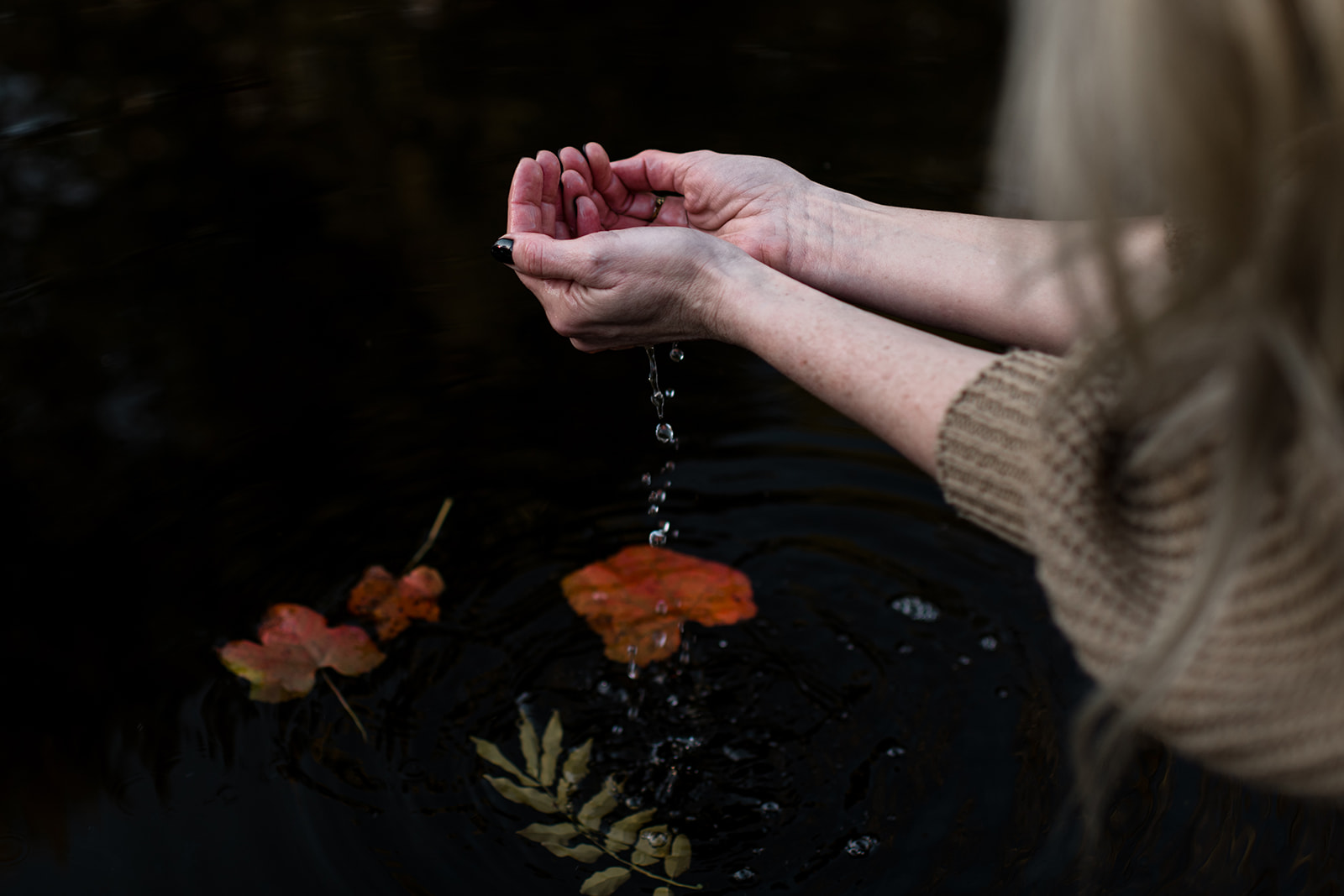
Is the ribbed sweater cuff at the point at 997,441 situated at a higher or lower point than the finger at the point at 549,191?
lower

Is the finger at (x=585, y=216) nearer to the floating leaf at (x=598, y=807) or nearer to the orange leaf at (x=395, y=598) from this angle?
the orange leaf at (x=395, y=598)

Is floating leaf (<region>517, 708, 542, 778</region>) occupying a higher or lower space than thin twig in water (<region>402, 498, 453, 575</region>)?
lower

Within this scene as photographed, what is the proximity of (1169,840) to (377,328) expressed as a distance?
195cm

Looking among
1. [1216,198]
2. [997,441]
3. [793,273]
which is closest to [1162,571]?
[997,441]

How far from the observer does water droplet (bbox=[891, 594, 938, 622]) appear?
6.41 ft

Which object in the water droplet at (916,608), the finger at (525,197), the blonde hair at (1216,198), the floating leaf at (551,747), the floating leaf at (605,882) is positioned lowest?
the floating leaf at (605,882)

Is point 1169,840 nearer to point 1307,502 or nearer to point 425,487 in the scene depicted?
point 1307,502

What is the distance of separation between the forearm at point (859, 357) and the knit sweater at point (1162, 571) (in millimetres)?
49

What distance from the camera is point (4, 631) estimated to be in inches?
71.2

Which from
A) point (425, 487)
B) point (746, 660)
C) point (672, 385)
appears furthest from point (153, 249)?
point (746, 660)

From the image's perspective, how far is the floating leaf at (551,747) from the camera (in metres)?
1.66

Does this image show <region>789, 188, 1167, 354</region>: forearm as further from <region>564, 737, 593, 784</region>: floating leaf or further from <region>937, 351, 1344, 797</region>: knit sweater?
<region>564, 737, 593, 784</region>: floating leaf

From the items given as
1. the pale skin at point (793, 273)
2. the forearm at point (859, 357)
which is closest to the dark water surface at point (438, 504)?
the pale skin at point (793, 273)

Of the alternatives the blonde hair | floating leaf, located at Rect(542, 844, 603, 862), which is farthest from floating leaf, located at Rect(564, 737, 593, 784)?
the blonde hair
